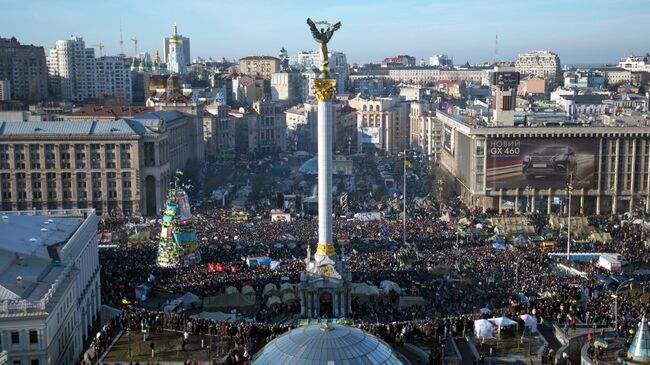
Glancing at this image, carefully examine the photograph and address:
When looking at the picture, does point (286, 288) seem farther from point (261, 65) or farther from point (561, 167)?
point (261, 65)

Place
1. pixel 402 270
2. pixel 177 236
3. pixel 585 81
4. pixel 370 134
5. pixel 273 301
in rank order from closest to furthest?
pixel 273 301
pixel 402 270
pixel 177 236
pixel 370 134
pixel 585 81

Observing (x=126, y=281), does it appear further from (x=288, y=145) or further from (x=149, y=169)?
(x=288, y=145)

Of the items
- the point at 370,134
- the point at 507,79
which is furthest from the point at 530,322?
the point at 370,134

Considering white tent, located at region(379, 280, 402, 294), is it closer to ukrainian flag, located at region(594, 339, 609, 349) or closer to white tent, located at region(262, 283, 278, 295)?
white tent, located at region(262, 283, 278, 295)

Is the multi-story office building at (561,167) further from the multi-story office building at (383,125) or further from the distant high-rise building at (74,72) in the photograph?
the distant high-rise building at (74,72)

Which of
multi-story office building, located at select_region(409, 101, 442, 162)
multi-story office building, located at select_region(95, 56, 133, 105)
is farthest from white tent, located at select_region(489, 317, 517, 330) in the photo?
multi-story office building, located at select_region(95, 56, 133, 105)

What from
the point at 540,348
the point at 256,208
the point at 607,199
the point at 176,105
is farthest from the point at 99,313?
the point at 176,105
